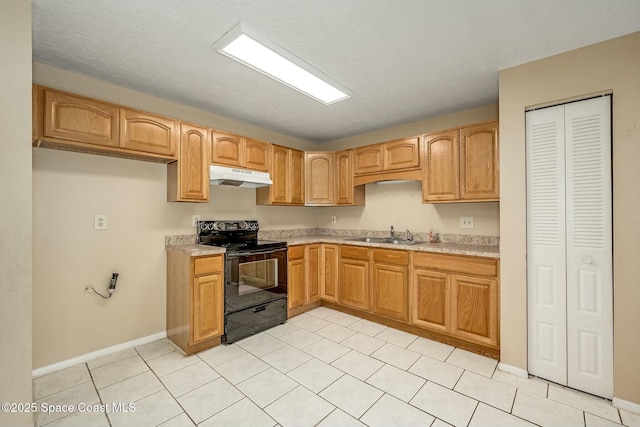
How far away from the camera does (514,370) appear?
219 centimetres

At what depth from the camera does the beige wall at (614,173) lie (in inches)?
69.8

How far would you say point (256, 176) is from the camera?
10.5 feet

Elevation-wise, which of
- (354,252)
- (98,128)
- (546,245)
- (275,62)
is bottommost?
(354,252)

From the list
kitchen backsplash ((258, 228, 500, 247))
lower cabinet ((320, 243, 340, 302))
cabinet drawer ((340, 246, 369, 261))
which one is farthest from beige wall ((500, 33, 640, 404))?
lower cabinet ((320, 243, 340, 302))

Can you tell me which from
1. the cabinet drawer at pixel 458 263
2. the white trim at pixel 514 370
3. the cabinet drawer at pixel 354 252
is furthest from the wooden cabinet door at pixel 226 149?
the white trim at pixel 514 370

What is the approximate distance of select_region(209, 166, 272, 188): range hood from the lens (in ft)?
9.41

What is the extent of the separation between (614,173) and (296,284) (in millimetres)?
2993

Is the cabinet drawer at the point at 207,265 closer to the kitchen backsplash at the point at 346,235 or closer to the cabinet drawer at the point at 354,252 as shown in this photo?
the kitchen backsplash at the point at 346,235

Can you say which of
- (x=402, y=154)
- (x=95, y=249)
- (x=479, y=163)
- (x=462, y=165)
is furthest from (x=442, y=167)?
(x=95, y=249)

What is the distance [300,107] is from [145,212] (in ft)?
6.37

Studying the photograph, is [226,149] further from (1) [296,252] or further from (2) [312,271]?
(2) [312,271]

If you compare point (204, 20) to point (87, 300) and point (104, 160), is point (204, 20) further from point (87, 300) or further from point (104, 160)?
point (87, 300)

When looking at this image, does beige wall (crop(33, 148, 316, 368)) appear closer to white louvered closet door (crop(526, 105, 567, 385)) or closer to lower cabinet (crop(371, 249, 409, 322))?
lower cabinet (crop(371, 249, 409, 322))

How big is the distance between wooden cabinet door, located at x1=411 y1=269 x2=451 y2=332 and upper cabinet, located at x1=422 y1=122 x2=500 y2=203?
32.8 inches
